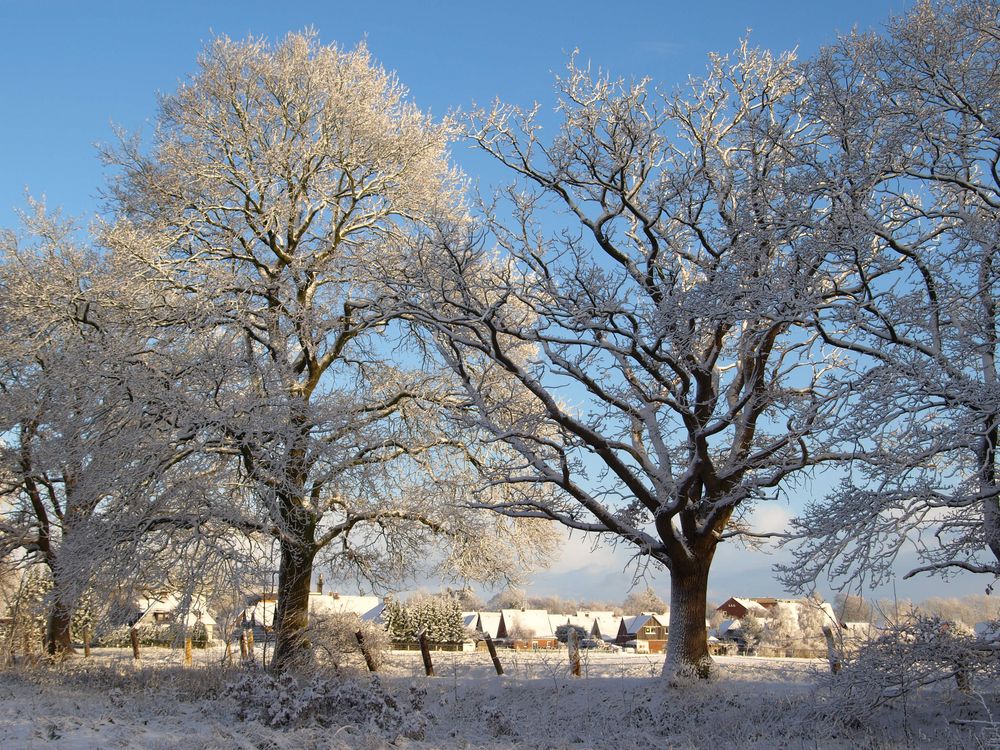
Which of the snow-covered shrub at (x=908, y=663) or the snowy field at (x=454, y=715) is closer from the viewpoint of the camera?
the snowy field at (x=454, y=715)

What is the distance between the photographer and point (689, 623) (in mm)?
14266

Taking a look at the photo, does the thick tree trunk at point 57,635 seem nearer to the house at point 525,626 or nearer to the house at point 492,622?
the house at point 525,626

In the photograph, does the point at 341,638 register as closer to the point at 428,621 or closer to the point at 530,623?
the point at 428,621

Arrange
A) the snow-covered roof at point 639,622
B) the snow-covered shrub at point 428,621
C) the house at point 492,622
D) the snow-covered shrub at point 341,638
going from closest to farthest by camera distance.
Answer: the snow-covered shrub at point 341,638 → the snow-covered shrub at point 428,621 → the snow-covered roof at point 639,622 → the house at point 492,622

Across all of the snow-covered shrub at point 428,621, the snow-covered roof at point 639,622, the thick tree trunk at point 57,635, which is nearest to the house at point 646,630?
the snow-covered roof at point 639,622

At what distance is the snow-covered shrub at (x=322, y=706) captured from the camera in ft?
33.9

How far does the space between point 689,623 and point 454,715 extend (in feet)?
13.9

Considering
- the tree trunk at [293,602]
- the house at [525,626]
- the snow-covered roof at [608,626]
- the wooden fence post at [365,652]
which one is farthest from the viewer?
the snow-covered roof at [608,626]

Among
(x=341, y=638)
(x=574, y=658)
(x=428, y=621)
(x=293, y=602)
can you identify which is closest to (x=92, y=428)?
(x=293, y=602)

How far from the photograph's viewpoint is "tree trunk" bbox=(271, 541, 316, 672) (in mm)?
15602

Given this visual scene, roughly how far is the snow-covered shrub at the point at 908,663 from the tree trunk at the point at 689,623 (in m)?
3.74

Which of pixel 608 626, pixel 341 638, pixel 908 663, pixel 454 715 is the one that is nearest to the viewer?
pixel 908 663

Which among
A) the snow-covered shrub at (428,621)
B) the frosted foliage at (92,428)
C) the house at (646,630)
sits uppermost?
the frosted foliage at (92,428)

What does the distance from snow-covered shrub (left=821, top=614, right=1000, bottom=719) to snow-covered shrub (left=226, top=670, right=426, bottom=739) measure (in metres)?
5.25
